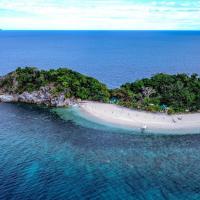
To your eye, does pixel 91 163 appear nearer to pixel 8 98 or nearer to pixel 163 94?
pixel 163 94

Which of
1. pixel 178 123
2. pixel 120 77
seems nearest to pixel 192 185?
pixel 178 123

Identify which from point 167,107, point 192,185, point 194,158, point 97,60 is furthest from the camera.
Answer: point 97,60

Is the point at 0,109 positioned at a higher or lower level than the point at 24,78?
lower

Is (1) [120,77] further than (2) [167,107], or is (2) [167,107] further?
(1) [120,77]

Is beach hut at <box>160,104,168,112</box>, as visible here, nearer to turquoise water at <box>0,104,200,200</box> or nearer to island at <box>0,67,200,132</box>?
island at <box>0,67,200,132</box>

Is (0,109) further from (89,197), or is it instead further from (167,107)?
(89,197)

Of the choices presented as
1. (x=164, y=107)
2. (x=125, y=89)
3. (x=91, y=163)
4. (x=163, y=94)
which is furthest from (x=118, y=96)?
(x=91, y=163)

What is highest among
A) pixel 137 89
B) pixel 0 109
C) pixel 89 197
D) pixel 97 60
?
pixel 97 60

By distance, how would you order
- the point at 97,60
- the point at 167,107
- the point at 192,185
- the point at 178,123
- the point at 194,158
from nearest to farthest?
the point at 192,185 → the point at 194,158 → the point at 178,123 → the point at 167,107 → the point at 97,60
